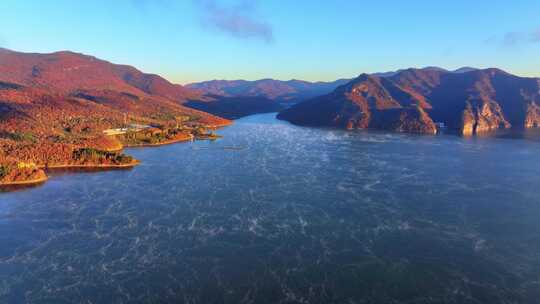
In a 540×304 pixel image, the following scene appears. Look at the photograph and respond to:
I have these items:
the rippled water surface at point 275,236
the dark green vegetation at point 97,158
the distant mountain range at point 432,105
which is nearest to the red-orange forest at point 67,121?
the dark green vegetation at point 97,158

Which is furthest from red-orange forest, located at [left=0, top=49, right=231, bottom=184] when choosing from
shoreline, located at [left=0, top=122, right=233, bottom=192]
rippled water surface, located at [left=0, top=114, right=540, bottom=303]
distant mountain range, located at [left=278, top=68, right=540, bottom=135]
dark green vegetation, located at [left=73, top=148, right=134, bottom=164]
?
distant mountain range, located at [left=278, top=68, right=540, bottom=135]

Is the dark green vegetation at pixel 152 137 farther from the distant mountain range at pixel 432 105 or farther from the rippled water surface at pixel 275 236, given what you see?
the distant mountain range at pixel 432 105

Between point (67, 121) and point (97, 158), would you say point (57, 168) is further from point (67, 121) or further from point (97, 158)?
point (67, 121)

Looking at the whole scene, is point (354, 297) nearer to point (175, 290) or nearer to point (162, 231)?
point (175, 290)

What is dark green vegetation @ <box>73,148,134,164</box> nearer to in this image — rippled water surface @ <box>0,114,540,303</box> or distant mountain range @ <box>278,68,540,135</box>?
rippled water surface @ <box>0,114,540,303</box>

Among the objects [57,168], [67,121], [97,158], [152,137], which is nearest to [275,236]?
[97,158]

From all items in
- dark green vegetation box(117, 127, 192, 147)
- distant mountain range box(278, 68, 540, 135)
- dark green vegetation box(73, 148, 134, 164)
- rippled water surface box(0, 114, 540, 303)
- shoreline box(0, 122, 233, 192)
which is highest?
distant mountain range box(278, 68, 540, 135)
